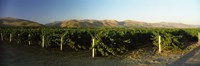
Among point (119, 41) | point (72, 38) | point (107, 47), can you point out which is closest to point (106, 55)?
point (107, 47)

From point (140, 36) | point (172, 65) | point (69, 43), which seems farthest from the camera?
point (140, 36)

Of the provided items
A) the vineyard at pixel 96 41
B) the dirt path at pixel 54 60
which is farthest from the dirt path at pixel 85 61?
the vineyard at pixel 96 41

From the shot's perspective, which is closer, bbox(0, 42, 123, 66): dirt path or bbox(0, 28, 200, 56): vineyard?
bbox(0, 42, 123, 66): dirt path

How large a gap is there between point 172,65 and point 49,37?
30.3 feet

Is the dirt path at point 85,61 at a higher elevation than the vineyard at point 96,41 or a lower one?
lower

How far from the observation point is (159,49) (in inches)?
677

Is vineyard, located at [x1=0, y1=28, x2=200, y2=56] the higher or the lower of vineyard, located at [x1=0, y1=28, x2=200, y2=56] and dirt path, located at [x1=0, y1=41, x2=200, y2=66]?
the higher

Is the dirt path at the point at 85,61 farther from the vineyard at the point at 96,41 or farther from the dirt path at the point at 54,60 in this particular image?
the vineyard at the point at 96,41

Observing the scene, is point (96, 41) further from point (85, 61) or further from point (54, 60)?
point (54, 60)

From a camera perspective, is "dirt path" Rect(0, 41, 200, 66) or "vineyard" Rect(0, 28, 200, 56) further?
"vineyard" Rect(0, 28, 200, 56)

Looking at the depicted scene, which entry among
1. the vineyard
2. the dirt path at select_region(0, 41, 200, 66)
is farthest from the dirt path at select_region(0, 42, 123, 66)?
the vineyard

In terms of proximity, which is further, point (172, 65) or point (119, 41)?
point (119, 41)

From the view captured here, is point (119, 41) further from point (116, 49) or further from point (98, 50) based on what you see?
point (98, 50)

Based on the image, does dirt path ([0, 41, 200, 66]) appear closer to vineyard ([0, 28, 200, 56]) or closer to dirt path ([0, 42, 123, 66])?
dirt path ([0, 42, 123, 66])
